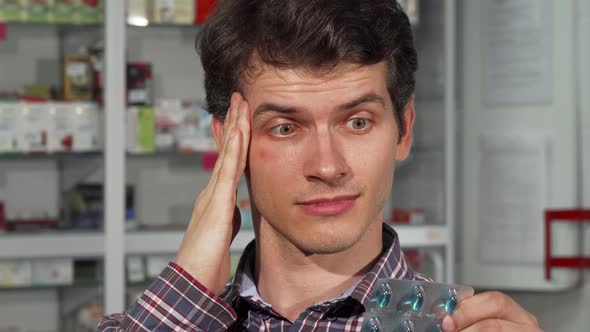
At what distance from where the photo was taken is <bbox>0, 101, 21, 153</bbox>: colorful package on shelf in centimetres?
411

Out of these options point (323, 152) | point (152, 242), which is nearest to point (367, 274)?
point (323, 152)

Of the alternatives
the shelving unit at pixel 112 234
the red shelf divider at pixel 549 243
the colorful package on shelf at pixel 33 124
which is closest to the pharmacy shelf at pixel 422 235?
the red shelf divider at pixel 549 243

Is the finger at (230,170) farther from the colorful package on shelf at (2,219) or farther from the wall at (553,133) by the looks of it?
the wall at (553,133)

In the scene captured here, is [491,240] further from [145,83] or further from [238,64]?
[238,64]

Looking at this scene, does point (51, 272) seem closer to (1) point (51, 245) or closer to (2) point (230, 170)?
Answer: (1) point (51, 245)

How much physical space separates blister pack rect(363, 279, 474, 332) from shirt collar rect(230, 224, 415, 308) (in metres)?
0.18

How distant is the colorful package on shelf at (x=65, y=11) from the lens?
4.14m

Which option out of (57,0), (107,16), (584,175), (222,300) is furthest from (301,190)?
(584,175)

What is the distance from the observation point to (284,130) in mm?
1470

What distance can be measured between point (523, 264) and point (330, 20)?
3374 millimetres

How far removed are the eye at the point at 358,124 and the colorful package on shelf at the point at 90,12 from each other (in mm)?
2851

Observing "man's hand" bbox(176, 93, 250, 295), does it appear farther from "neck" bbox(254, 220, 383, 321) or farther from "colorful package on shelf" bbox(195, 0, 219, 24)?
"colorful package on shelf" bbox(195, 0, 219, 24)

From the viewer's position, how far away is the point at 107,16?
13.0 feet

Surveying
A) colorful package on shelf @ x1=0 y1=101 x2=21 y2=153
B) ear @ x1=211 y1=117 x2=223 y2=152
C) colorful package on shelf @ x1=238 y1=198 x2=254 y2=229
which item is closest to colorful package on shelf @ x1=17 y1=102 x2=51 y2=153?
colorful package on shelf @ x1=0 y1=101 x2=21 y2=153
